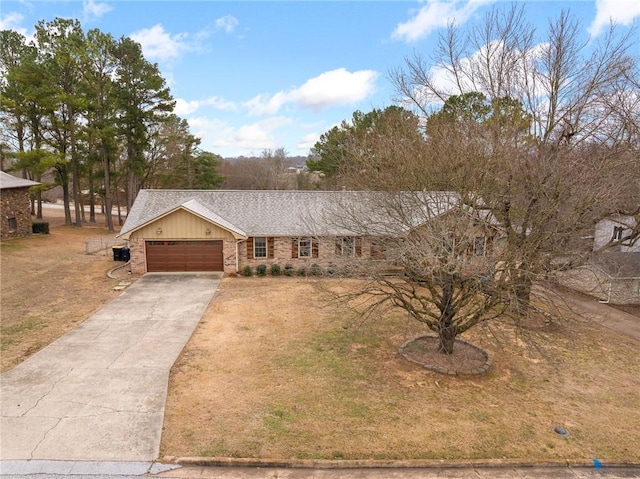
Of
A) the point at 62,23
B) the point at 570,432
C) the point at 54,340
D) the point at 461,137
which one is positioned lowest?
the point at 570,432

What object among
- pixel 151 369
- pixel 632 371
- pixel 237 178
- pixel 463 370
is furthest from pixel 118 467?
pixel 237 178

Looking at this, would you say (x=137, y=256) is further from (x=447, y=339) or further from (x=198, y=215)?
(x=447, y=339)

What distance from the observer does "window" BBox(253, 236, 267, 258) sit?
72.9 ft

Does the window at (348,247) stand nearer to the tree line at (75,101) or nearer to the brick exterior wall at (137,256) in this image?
the brick exterior wall at (137,256)

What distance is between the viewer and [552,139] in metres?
15.0

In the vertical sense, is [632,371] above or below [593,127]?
below

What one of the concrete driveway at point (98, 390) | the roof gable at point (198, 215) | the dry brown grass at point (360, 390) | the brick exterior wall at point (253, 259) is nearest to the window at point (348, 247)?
the brick exterior wall at point (253, 259)

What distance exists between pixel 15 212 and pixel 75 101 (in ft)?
30.0

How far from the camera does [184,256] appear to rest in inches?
850

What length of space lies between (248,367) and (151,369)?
256 cm

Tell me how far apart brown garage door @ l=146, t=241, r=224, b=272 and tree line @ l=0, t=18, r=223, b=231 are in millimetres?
15446

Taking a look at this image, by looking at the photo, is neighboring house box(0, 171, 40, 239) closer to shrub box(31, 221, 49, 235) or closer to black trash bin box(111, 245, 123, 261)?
shrub box(31, 221, 49, 235)

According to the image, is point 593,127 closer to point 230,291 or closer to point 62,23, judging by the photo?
point 230,291

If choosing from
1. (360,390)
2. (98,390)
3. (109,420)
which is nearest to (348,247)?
(360,390)
